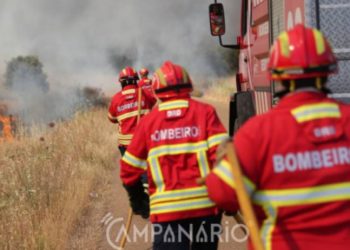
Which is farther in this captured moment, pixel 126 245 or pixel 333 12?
pixel 126 245

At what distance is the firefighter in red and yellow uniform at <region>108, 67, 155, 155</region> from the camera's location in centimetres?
664

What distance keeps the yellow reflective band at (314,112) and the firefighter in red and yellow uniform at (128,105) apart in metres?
4.46

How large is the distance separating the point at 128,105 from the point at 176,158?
10.3ft

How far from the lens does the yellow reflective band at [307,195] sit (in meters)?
2.12

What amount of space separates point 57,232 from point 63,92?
3934 centimetres

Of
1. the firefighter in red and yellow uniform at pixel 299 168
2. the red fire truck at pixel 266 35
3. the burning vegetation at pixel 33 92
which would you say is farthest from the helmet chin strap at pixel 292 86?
the burning vegetation at pixel 33 92

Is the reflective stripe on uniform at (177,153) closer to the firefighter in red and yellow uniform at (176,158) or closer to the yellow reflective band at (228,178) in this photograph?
the firefighter in red and yellow uniform at (176,158)

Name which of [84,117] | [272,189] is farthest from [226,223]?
[84,117]

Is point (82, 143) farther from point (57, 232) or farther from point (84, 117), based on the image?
point (57, 232)

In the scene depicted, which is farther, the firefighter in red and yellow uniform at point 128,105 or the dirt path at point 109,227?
the firefighter in red and yellow uniform at point 128,105

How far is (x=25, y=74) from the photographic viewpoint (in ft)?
184

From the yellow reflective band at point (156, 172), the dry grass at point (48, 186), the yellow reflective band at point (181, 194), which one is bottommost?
the dry grass at point (48, 186)

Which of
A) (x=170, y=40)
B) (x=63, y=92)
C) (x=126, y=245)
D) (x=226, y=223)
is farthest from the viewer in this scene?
(x=170, y=40)

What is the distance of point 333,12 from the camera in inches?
167
